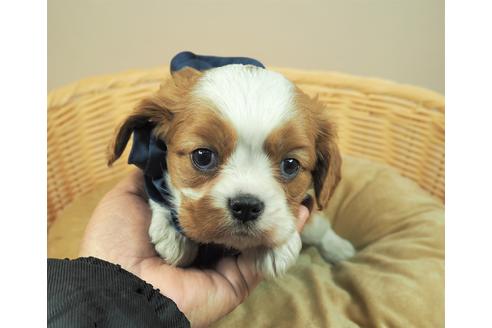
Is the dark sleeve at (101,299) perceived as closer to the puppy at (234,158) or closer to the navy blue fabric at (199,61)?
the puppy at (234,158)

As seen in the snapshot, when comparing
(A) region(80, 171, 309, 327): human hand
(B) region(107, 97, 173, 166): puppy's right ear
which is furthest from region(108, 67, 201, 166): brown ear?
(A) region(80, 171, 309, 327): human hand

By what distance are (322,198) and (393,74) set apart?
0.65 metres

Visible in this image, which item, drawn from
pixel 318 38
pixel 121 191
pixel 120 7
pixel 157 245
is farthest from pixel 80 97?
pixel 318 38

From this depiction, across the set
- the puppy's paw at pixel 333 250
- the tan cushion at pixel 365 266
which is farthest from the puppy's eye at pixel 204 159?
the puppy's paw at pixel 333 250

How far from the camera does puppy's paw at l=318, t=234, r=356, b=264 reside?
2186mm

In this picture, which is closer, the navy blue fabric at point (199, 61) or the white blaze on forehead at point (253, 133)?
the white blaze on forehead at point (253, 133)

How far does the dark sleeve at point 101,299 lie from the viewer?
1.03 metres

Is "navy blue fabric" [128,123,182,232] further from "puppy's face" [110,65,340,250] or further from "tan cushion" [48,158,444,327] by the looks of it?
"tan cushion" [48,158,444,327]

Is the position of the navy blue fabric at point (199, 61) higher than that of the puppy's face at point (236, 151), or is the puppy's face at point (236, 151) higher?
the navy blue fabric at point (199, 61)

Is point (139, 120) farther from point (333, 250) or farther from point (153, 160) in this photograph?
point (333, 250)

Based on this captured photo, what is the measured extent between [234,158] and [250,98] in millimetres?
164

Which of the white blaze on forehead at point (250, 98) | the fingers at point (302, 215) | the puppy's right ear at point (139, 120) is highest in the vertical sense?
the white blaze on forehead at point (250, 98)

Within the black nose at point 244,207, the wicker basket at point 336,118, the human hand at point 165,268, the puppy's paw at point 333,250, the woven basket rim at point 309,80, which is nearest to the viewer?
the black nose at point 244,207

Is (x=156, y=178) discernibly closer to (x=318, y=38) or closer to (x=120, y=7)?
(x=120, y=7)
